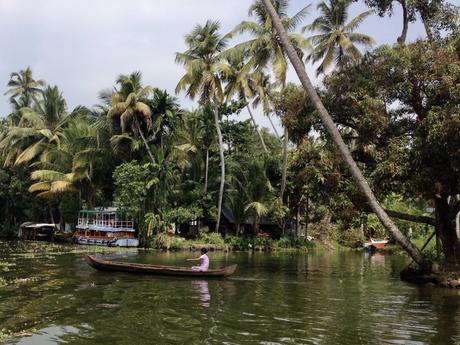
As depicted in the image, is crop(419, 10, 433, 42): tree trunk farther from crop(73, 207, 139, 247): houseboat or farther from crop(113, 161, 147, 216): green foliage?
crop(73, 207, 139, 247): houseboat

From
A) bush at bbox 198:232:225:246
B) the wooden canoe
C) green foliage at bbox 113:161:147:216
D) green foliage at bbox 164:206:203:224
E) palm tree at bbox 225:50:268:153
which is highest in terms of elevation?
palm tree at bbox 225:50:268:153

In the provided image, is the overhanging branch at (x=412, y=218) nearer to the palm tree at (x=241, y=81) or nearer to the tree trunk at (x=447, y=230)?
the tree trunk at (x=447, y=230)

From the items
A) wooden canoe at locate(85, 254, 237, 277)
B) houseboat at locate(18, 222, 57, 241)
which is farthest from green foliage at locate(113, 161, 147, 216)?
wooden canoe at locate(85, 254, 237, 277)

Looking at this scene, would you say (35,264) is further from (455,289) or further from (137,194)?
(455,289)

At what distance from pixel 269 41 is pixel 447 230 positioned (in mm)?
18650

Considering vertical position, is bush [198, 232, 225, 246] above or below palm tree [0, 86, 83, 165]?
below

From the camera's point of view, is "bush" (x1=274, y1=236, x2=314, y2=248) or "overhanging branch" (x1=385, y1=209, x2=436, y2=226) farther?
"bush" (x1=274, y1=236, x2=314, y2=248)

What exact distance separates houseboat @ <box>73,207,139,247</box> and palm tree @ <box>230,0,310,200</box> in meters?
13.7

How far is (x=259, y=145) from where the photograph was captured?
2068 inches

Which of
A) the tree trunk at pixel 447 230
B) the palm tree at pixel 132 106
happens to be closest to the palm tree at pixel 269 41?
the palm tree at pixel 132 106

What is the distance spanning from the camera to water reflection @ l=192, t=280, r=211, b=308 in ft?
46.8

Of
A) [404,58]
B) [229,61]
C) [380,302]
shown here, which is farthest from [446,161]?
[229,61]

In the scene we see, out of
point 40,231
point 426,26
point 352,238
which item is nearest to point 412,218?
point 426,26

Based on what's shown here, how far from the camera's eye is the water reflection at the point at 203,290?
561 inches
